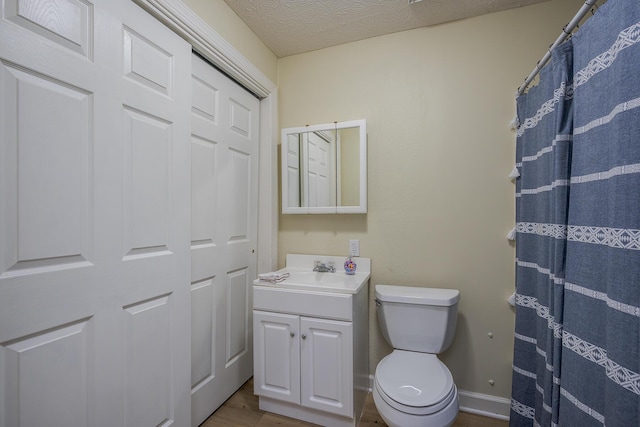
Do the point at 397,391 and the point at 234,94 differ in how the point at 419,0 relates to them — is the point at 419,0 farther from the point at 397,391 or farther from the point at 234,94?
the point at 397,391

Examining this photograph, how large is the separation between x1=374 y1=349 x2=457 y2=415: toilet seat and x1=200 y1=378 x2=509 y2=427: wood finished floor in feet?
1.54

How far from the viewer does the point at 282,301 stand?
166cm

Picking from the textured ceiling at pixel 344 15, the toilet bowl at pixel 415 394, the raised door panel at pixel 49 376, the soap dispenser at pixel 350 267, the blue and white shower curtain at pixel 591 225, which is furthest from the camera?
the soap dispenser at pixel 350 267

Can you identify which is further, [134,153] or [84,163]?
[134,153]

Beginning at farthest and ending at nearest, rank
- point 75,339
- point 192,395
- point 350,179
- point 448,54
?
1. point 350,179
2. point 448,54
3. point 192,395
4. point 75,339

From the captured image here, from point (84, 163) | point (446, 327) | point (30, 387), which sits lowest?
point (446, 327)

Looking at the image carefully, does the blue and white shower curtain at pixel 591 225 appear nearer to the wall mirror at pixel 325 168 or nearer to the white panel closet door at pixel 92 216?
the wall mirror at pixel 325 168

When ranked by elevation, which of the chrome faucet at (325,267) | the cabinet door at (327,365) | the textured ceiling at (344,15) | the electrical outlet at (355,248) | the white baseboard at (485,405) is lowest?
the white baseboard at (485,405)

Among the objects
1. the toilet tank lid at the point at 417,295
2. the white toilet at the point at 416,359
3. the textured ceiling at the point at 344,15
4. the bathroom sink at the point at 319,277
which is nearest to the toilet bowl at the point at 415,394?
the white toilet at the point at 416,359

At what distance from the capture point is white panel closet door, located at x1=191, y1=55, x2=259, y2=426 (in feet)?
5.14

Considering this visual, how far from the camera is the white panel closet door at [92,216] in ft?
2.75

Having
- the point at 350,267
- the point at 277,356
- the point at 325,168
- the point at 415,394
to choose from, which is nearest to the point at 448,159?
the point at 325,168

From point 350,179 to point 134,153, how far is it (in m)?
1.27

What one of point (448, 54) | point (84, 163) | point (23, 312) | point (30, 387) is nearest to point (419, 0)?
point (448, 54)
